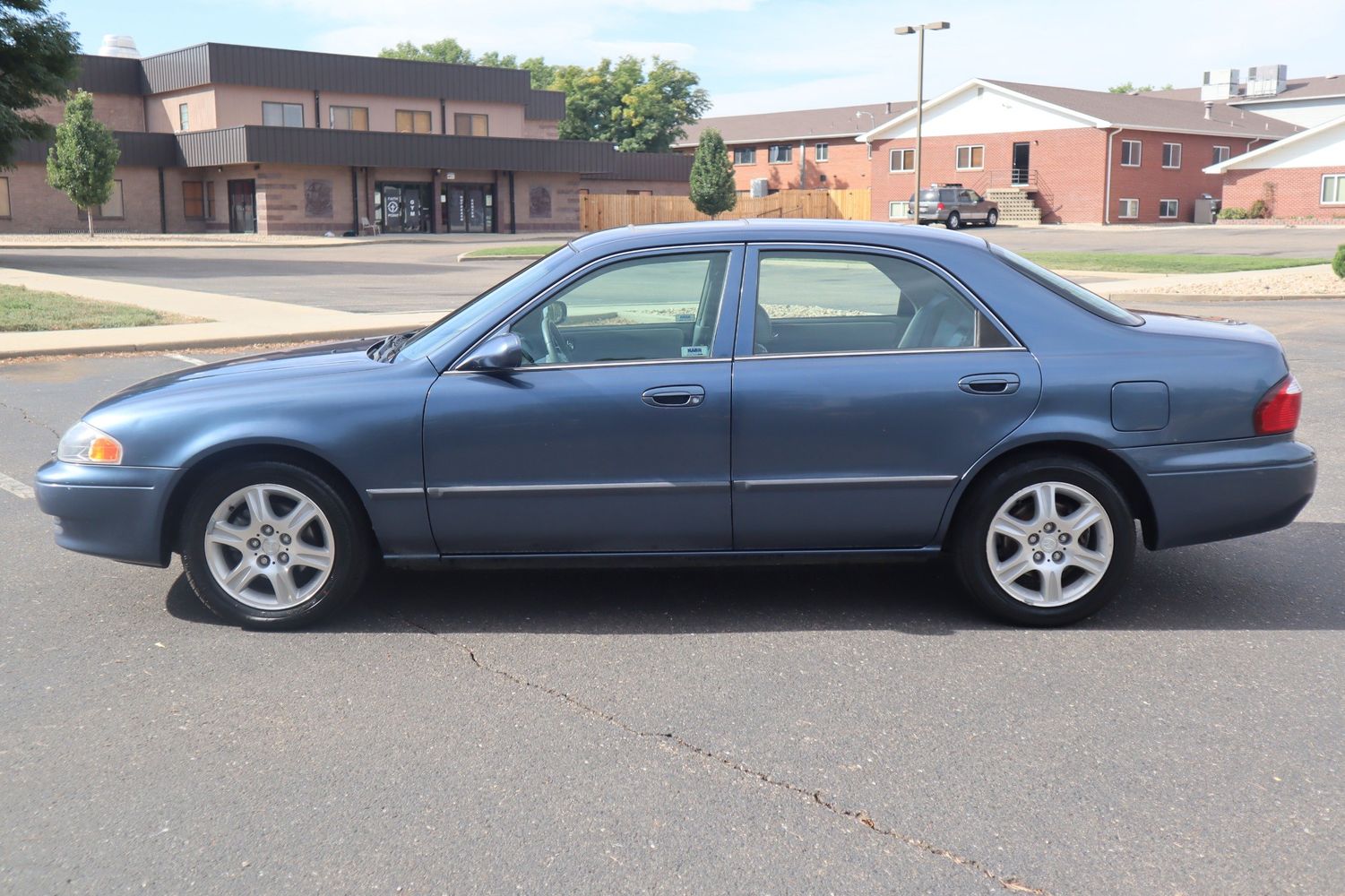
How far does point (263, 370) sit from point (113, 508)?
788 millimetres

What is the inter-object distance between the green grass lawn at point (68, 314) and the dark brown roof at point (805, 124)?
61.3 metres

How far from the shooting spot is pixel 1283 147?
5934 centimetres

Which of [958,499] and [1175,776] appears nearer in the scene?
[1175,776]

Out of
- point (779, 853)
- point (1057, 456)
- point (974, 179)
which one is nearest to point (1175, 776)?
point (779, 853)

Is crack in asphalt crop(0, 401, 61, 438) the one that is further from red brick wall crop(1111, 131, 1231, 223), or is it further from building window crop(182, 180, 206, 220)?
red brick wall crop(1111, 131, 1231, 223)

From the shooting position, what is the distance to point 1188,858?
129 inches

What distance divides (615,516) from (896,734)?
4.80ft

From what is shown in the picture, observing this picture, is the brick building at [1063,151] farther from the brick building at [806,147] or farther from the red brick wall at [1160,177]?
the brick building at [806,147]

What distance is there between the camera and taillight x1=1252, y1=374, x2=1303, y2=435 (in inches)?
201

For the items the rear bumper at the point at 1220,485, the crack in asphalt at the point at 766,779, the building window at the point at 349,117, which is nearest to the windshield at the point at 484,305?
the crack in asphalt at the point at 766,779

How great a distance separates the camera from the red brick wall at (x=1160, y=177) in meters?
60.8

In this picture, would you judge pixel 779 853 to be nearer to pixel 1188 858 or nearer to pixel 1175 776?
pixel 1188 858

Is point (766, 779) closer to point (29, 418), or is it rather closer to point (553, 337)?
point (553, 337)

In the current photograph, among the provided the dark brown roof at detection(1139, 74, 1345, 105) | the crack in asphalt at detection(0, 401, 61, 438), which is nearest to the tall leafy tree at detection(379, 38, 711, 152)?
the dark brown roof at detection(1139, 74, 1345, 105)
